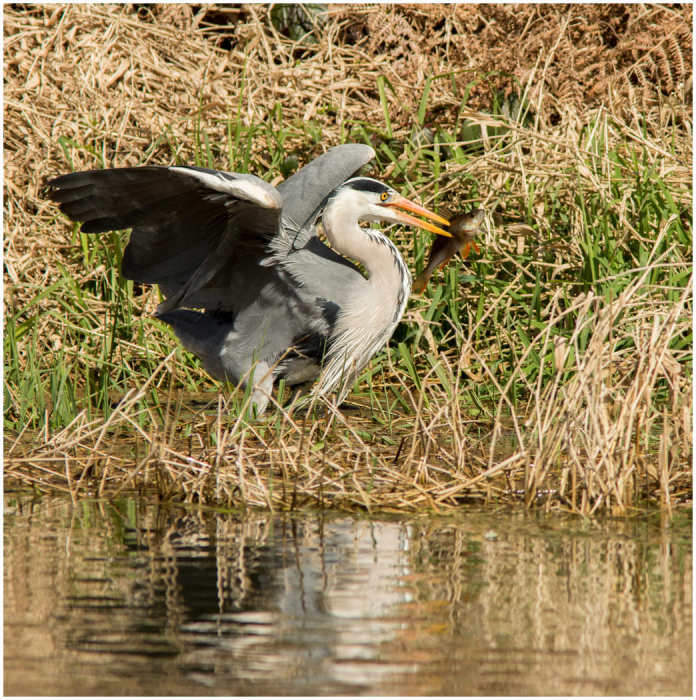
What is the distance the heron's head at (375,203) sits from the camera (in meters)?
4.94

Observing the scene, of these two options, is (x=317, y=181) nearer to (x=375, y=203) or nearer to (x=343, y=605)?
(x=375, y=203)

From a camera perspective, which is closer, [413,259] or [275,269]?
[275,269]

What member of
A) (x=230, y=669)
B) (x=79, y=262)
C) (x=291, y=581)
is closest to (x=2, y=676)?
(x=230, y=669)

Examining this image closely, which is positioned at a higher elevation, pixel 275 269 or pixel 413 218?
pixel 413 218

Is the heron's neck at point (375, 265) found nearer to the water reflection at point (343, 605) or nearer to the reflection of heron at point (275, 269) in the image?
the reflection of heron at point (275, 269)

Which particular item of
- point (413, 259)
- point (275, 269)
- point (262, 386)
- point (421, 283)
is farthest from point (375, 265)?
point (413, 259)

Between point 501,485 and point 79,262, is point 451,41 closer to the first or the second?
point 79,262

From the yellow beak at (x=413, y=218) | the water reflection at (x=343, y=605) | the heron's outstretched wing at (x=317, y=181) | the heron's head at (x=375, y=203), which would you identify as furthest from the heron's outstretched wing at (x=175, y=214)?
the water reflection at (x=343, y=605)

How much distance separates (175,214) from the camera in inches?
173

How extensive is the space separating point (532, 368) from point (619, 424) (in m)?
1.80

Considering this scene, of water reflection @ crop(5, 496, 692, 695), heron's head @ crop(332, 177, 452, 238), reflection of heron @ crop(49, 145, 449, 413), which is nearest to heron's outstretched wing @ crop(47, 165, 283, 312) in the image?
reflection of heron @ crop(49, 145, 449, 413)

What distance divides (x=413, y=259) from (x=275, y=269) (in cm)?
130

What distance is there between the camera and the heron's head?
4.94 meters

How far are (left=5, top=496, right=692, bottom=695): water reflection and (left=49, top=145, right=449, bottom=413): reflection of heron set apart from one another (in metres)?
1.49
